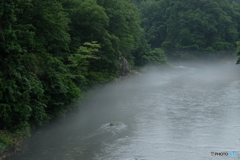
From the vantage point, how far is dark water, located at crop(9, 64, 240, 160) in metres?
19.0

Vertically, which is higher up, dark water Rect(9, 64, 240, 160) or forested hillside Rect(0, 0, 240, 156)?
forested hillside Rect(0, 0, 240, 156)

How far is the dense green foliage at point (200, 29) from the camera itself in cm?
7544

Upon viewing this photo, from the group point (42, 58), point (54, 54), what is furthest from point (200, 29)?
point (42, 58)

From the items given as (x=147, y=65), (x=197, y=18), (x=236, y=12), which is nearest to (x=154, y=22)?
(x=197, y=18)

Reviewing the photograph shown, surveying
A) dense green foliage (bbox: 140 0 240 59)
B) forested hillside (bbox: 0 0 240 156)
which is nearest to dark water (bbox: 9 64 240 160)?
forested hillside (bbox: 0 0 240 156)

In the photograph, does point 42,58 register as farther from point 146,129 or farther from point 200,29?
point 200,29

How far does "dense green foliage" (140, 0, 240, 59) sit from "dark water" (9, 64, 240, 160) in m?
38.4

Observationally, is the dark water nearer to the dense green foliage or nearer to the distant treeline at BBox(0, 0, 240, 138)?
the distant treeline at BBox(0, 0, 240, 138)

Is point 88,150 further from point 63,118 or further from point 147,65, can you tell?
point 147,65

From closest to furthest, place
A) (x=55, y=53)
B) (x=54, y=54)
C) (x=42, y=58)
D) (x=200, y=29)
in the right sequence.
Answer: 1. (x=42, y=58)
2. (x=54, y=54)
3. (x=55, y=53)
4. (x=200, y=29)

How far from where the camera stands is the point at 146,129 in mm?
23500

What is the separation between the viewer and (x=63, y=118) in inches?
1020

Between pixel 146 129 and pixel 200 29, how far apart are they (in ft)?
189

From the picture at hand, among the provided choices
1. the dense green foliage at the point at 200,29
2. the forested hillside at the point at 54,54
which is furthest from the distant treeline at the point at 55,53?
the dense green foliage at the point at 200,29
